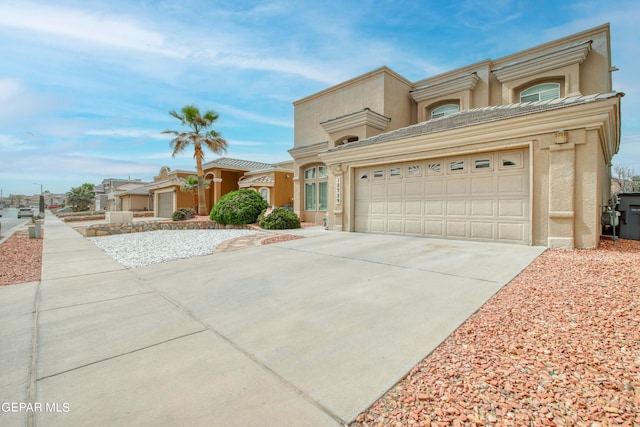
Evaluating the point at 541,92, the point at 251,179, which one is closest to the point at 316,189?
→ the point at 251,179

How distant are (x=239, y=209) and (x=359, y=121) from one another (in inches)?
304

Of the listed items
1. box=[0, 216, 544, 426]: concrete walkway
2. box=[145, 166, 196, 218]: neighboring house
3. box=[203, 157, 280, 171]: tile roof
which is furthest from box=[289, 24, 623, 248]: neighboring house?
box=[145, 166, 196, 218]: neighboring house

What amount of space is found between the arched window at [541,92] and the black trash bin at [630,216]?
6.49m

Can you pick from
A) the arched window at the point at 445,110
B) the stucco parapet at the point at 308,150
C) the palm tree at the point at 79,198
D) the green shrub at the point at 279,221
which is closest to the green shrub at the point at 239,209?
the green shrub at the point at 279,221

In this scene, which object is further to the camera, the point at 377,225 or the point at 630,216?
the point at 377,225

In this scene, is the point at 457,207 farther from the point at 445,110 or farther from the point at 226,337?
the point at 445,110

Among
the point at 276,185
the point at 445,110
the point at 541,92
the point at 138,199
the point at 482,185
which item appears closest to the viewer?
the point at 482,185

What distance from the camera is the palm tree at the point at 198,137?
23500 millimetres

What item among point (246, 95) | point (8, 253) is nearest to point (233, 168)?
point (246, 95)

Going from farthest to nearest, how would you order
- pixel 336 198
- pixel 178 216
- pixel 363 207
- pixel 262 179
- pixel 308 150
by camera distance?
pixel 262 179
pixel 178 216
pixel 308 150
pixel 336 198
pixel 363 207

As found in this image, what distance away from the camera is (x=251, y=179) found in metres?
24.9

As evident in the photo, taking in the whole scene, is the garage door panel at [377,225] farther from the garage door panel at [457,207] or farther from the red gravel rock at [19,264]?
the red gravel rock at [19,264]

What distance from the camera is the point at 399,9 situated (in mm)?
9797

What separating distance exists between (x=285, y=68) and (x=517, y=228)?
12.4m
